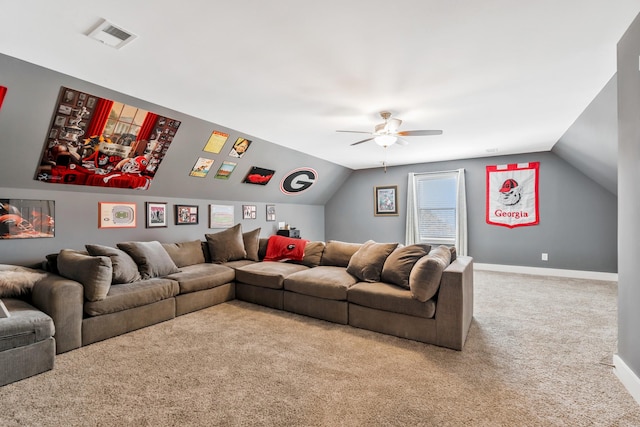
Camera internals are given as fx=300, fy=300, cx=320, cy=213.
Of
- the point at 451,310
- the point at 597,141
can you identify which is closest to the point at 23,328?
the point at 451,310

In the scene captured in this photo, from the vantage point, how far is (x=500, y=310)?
3.61 meters

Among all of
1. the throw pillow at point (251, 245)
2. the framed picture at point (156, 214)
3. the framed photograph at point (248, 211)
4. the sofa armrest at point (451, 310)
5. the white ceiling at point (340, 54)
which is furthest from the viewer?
the framed photograph at point (248, 211)

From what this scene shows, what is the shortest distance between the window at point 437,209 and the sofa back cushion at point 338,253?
331 centimetres

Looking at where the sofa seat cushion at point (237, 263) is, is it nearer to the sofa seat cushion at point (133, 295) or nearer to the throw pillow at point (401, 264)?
the sofa seat cushion at point (133, 295)

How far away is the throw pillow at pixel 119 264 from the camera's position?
307 centimetres

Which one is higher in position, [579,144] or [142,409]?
[579,144]

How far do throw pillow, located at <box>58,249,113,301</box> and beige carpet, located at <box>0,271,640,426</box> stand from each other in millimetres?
453

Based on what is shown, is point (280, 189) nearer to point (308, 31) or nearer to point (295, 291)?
point (295, 291)

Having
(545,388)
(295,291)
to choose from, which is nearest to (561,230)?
(545,388)

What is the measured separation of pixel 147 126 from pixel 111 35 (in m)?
1.66

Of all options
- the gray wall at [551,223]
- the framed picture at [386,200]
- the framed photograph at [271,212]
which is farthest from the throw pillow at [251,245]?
the gray wall at [551,223]

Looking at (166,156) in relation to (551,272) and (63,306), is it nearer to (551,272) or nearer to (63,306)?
(63,306)

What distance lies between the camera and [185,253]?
426 centimetres

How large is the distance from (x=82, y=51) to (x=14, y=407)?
7.88 ft
